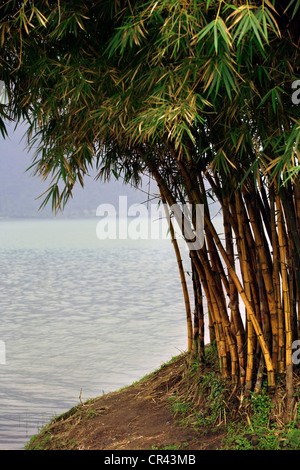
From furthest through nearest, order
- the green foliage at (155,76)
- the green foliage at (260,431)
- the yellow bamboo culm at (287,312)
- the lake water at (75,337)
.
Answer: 1. the lake water at (75,337)
2. the yellow bamboo culm at (287,312)
3. the green foliage at (260,431)
4. the green foliage at (155,76)

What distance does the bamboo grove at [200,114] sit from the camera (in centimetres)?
337

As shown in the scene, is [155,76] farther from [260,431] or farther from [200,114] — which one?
[260,431]

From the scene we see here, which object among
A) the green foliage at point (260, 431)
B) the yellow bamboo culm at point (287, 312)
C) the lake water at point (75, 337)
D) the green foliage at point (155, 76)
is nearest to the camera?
the green foliage at point (155, 76)

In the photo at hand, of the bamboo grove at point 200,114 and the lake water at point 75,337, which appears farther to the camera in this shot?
the lake water at point 75,337

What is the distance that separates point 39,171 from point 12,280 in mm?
16822

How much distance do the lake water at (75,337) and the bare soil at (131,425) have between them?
1.43 ft

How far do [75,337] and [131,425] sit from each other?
6.34 m

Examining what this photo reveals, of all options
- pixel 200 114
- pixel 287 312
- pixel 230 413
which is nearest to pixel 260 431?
pixel 230 413

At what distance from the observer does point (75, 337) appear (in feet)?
35.3

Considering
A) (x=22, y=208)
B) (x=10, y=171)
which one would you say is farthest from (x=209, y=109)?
(x=10, y=171)

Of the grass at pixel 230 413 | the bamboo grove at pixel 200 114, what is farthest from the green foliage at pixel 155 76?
the grass at pixel 230 413

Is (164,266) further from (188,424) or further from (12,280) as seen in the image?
(188,424)

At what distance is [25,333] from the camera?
37.3ft

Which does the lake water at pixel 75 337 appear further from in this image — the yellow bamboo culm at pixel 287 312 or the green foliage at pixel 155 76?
the green foliage at pixel 155 76
